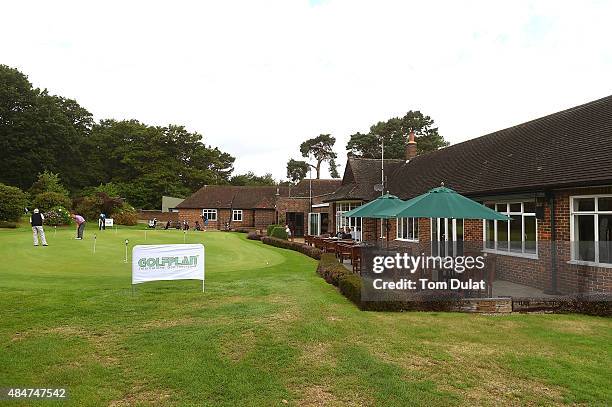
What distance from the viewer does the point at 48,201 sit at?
1521 inches

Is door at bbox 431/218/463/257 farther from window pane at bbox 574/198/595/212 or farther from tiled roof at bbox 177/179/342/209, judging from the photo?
tiled roof at bbox 177/179/342/209

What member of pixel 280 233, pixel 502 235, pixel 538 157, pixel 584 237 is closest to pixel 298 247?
pixel 280 233

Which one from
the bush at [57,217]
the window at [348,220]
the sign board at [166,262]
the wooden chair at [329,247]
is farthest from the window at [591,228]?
the bush at [57,217]

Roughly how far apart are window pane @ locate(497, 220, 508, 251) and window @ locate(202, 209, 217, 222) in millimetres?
39327

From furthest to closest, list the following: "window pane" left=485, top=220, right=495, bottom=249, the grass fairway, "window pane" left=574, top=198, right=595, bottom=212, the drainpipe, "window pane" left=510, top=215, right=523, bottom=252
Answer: "window pane" left=485, top=220, right=495, bottom=249, "window pane" left=510, top=215, right=523, bottom=252, the drainpipe, "window pane" left=574, top=198, right=595, bottom=212, the grass fairway

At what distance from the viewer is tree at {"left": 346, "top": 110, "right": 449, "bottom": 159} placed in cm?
6019

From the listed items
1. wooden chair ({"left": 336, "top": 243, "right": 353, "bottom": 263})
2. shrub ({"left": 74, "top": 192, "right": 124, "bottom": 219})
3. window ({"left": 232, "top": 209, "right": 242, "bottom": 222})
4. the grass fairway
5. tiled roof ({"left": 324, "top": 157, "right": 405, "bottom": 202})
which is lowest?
the grass fairway

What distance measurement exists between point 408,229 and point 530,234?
332 inches

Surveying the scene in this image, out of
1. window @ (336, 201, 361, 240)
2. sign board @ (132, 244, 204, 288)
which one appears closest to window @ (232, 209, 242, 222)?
window @ (336, 201, 361, 240)

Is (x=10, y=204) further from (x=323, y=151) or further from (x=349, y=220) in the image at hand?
(x=323, y=151)

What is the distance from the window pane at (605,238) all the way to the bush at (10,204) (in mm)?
38238

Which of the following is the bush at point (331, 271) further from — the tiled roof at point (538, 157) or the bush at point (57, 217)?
the bush at point (57, 217)

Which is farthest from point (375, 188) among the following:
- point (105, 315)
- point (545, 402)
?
point (545, 402)

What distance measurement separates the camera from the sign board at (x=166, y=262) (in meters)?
10.1
